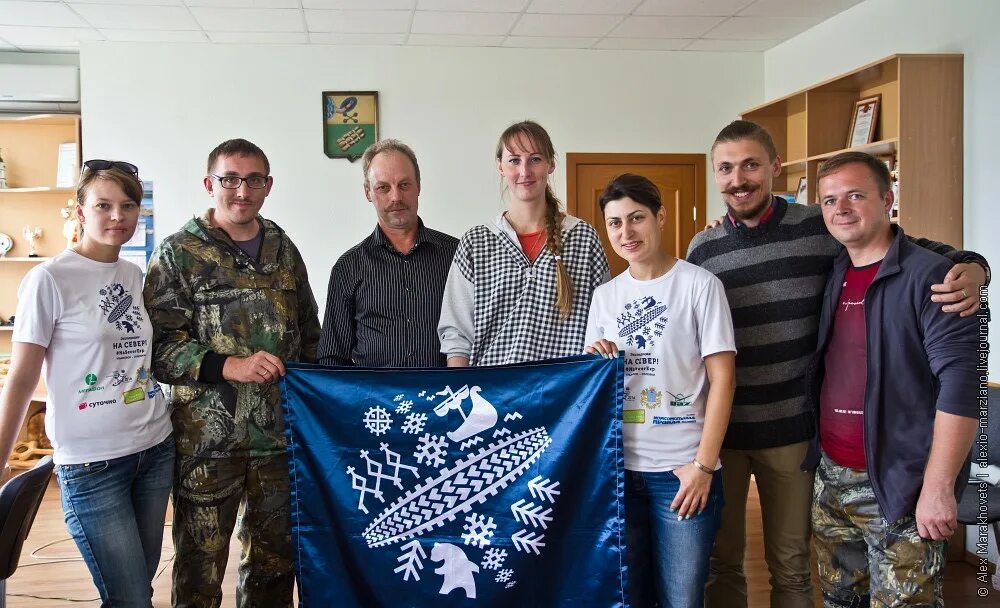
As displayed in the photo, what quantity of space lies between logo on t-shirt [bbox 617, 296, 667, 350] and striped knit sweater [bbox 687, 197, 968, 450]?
40 centimetres

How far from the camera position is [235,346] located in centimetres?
224

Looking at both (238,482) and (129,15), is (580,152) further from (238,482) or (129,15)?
(238,482)

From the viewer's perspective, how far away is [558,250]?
2.19 metres

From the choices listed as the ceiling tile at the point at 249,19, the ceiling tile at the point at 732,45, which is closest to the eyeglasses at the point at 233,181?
the ceiling tile at the point at 249,19

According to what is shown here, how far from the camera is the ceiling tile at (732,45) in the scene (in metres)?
5.68

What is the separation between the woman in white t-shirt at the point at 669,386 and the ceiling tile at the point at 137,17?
13.3 feet

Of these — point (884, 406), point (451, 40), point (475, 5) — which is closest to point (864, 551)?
point (884, 406)

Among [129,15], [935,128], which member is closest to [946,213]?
[935,128]

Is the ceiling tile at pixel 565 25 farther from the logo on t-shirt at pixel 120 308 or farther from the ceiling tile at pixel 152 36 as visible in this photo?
the logo on t-shirt at pixel 120 308

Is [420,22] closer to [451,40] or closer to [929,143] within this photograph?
[451,40]

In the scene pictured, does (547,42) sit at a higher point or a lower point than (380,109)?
higher

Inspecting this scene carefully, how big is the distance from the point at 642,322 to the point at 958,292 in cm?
74

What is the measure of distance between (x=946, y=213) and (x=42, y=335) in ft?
13.8

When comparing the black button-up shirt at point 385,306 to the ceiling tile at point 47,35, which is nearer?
the black button-up shirt at point 385,306
